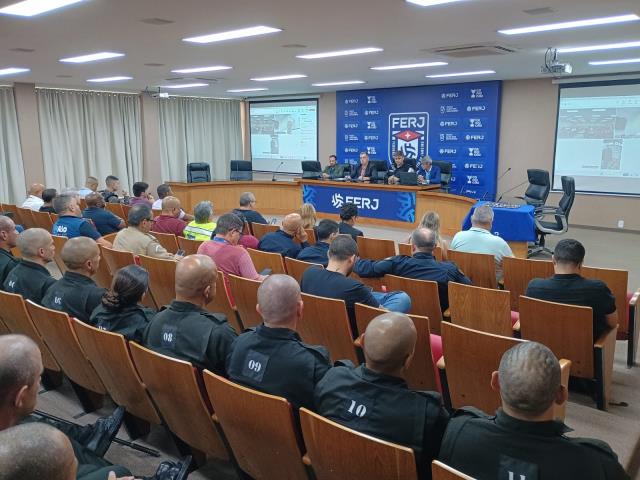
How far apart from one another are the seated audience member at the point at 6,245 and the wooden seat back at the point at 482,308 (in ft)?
10.4

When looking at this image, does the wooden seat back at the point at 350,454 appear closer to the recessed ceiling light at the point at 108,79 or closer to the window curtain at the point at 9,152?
the recessed ceiling light at the point at 108,79

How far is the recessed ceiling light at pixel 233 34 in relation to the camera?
209 inches

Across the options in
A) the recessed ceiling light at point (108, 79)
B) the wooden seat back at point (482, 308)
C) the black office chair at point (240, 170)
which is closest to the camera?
the wooden seat back at point (482, 308)

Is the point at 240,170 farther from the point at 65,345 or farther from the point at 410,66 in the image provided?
the point at 65,345

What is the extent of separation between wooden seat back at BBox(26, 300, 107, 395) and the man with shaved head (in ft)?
7.47

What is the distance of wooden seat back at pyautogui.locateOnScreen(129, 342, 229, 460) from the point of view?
80.6 inches

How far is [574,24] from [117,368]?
5.26m

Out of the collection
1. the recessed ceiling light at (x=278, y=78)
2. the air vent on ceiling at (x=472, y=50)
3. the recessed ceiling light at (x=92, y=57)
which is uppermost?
the recessed ceiling light at (x=278, y=78)

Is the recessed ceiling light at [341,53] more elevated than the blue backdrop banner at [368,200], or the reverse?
the recessed ceiling light at [341,53]

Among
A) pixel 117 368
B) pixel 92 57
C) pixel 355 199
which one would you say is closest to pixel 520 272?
pixel 117 368

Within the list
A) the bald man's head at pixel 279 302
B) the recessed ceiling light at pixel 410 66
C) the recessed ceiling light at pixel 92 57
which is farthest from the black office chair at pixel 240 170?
the bald man's head at pixel 279 302

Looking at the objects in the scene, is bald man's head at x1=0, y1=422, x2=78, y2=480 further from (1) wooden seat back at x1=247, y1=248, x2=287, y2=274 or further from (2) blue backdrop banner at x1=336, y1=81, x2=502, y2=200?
(2) blue backdrop banner at x1=336, y1=81, x2=502, y2=200

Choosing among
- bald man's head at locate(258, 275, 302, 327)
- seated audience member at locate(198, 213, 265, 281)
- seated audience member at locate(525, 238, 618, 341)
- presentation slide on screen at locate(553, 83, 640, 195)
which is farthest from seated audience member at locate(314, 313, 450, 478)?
presentation slide on screen at locate(553, 83, 640, 195)

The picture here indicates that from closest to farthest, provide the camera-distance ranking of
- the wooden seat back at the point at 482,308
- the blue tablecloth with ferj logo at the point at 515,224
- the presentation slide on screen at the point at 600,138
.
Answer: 1. the wooden seat back at the point at 482,308
2. the blue tablecloth with ferj logo at the point at 515,224
3. the presentation slide on screen at the point at 600,138
